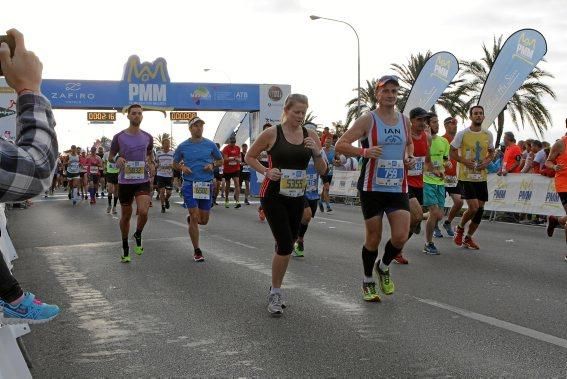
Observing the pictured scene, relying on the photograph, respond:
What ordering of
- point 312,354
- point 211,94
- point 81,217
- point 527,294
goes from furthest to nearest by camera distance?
point 211,94 → point 81,217 → point 527,294 → point 312,354

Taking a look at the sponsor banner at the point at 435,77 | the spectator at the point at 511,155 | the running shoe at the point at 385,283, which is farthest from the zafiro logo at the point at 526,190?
the running shoe at the point at 385,283

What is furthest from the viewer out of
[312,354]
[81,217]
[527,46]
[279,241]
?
[527,46]

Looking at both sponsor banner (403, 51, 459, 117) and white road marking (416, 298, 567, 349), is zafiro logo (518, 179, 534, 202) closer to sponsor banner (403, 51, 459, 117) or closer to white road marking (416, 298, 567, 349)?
sponsor banner (403, 51, 459, 117)

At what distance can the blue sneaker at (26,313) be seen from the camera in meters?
3.58

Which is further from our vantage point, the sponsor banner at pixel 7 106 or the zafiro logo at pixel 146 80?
the zafiro logo at pixel 146 80

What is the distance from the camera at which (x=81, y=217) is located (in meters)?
18.0

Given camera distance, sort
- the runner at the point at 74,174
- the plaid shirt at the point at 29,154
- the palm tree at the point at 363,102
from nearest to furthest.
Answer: the plaid shirt at the point at 29,154 → the runner at the point at 74,174 → the palm tree at the point at 363,102

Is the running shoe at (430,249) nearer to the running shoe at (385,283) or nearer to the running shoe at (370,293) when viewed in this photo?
the running shoe at (385,283)

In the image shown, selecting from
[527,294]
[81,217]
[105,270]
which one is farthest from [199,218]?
[81,217]

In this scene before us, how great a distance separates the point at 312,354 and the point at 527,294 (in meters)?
3.06

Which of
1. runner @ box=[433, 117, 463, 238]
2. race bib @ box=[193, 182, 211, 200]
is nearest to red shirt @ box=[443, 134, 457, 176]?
runner @ box=[433, 117, 463, 238]

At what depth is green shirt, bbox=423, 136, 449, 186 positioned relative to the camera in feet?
35.8

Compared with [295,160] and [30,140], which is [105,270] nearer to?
[295,160]

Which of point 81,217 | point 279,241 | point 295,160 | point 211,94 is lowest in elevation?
point 81,217
